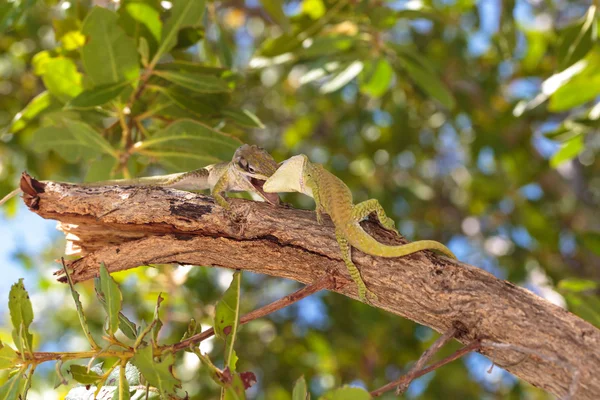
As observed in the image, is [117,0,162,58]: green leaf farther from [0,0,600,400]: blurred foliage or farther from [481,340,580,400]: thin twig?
[481,340,580,400]: thin twig

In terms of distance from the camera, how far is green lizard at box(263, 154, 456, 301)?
218 cm

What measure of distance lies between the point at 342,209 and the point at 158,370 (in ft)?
2.85

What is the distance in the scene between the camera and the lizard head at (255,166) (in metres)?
2.68

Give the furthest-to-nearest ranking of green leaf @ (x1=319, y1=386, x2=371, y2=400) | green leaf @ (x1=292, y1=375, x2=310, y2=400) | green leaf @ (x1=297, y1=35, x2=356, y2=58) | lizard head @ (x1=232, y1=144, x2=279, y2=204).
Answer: green leaf @ (x1=297, y1=35, x2=356, y2=58) → lizard head @ (x1=232, y1=144, x2=279, y2=204) → green leaf @ (x1=292, y1=375, x2=310, y2=400) → green leaf @ (x1=319, y1=386, x2=371, y2=400)

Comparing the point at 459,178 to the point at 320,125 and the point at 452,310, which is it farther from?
the point at 452,310

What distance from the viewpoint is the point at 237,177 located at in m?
2.78

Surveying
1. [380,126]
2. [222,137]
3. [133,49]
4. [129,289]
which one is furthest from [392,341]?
[133,49]

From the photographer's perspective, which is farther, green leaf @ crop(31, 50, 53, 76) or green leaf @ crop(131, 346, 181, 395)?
green leaf @ crop(31, 50, 53, 76)

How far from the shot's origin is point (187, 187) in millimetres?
3084

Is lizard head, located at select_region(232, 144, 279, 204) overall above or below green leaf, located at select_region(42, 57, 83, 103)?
below

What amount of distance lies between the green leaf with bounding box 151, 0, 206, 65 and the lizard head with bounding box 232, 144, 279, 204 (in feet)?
2.55

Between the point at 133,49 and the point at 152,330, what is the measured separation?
1.66 m

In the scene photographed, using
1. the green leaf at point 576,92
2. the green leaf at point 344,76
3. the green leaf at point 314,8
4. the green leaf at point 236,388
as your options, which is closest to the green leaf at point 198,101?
the green leaf at point 344,76

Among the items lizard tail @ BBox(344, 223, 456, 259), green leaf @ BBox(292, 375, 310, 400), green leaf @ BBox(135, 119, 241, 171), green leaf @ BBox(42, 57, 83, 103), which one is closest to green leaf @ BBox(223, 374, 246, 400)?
green leaf @ BBox(292, 375, 310, 400)
